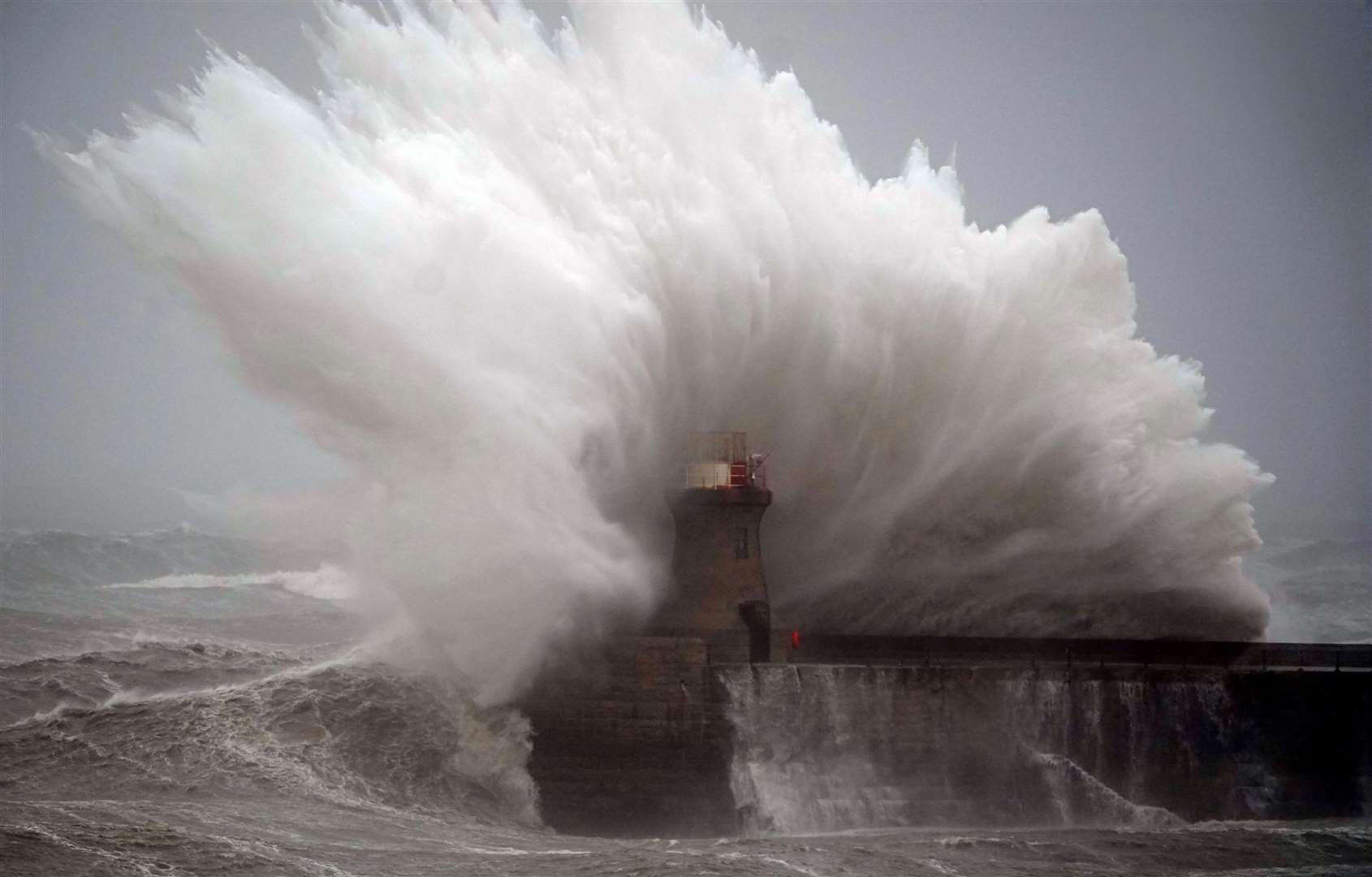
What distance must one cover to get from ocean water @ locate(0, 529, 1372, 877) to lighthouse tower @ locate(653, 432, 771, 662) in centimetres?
238

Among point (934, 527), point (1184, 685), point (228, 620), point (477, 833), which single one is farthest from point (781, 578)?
point (228, 620)

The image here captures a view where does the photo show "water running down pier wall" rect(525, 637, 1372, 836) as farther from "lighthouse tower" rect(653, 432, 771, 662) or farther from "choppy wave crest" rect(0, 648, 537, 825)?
"choppy wave crest" rect(0, 648, 537, 825)

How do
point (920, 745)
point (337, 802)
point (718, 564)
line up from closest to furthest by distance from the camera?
1. point (337, 802)
2. point (920, 745)
3. point (718, 564)

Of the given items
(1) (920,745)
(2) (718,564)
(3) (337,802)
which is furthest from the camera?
(2) (718,564)

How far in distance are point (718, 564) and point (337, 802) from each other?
6263mm

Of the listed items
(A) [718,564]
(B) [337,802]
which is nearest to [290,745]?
(B) [337,802]

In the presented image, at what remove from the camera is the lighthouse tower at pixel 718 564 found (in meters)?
20.5

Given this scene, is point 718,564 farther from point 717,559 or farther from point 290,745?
point 290,745

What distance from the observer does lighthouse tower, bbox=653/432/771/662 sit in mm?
20516

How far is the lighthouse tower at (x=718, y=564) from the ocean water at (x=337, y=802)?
2.38m

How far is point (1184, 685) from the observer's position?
2044cm

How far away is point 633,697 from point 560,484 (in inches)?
129

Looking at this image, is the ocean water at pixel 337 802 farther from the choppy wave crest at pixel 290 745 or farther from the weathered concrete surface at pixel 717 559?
the weathered concrete surface at pixel 717 559

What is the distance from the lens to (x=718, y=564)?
2078 cm
